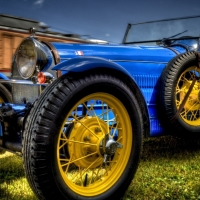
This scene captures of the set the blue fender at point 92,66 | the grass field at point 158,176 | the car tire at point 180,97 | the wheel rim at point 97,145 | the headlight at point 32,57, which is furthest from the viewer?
the car tire at point 180,97

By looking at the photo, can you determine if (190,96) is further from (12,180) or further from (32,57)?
(12,180)

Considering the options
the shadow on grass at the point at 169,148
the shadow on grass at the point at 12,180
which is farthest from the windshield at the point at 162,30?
the shadow on grass at the point at 12,180

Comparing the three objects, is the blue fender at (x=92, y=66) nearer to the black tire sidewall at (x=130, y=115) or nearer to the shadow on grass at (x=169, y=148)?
the black tire sidewall at (x=130, y=115)

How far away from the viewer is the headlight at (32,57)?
2.71m

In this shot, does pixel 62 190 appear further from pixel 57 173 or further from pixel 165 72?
pixel 165 72

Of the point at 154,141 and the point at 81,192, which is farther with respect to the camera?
the point at 154,141

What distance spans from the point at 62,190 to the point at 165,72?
1673 mm

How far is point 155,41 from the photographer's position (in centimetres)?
436

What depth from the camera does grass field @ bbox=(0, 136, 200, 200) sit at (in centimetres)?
244

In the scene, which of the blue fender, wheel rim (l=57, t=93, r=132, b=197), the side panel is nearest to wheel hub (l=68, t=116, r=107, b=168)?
wheel rim (l=57, t=93, r=132, b=197)

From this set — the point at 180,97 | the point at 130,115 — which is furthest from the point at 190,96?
the point at 130,115

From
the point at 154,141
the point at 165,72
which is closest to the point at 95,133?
the point at 165,72

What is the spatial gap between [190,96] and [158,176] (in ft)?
3.12

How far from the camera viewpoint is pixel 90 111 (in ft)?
8.07
